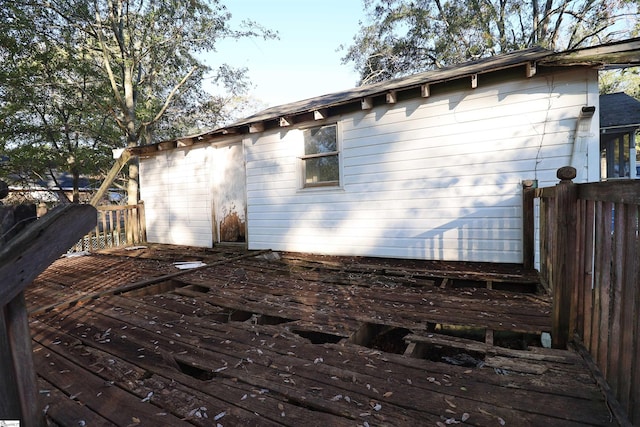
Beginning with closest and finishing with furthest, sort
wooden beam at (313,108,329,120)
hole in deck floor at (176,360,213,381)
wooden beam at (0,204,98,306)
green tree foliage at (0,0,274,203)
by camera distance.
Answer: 1. wooden beam at (0,204,98,306)
2. hole in deck floor at (176,360,213,381)
3. wooden beam at (313,108,329,120)
4. green tree foliage at (0,0,274,203)

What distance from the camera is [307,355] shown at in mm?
2113

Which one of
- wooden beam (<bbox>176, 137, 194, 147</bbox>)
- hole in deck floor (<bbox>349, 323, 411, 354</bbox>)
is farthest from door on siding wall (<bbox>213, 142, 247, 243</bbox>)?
hole in deck floor (<bbox>349, 323, 411, 354</bbox>)

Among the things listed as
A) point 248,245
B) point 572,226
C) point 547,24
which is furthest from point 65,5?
point 547,24

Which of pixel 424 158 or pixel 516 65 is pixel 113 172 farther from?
pixel 516 65

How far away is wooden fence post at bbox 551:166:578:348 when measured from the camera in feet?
6.65

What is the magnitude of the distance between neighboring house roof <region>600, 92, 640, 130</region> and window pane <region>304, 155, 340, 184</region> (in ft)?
22.0

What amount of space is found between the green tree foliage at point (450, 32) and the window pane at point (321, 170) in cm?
1093

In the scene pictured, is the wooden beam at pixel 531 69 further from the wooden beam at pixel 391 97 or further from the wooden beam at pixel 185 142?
the wooden beam at pixel 185 142

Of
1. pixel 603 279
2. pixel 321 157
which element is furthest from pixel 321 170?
pixel 603 279

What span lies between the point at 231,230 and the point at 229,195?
0.86 meters

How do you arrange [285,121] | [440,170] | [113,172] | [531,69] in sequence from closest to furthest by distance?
[531,69]
[440,170]
[285,121]
[113,172]

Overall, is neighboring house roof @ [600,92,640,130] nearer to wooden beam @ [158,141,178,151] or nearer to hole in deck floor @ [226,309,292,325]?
hole in deck floor @ [226,309,292,325]

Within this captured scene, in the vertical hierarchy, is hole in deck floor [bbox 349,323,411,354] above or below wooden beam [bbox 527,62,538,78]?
below

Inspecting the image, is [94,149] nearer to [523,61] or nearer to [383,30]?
[383,30]
